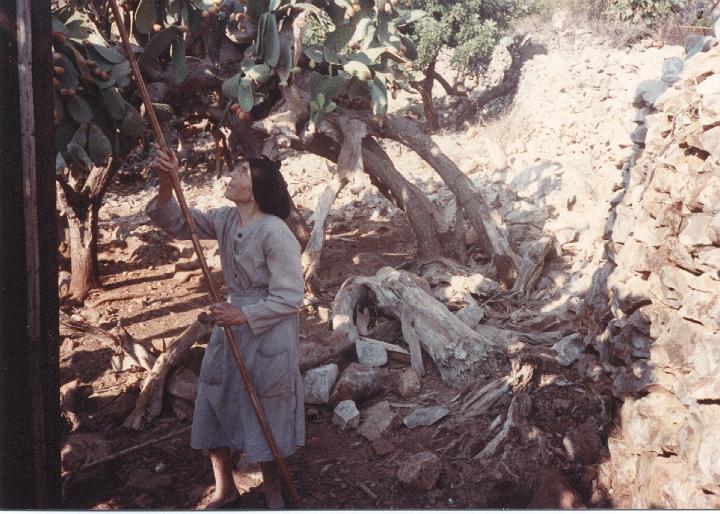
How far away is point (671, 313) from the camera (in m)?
2.53

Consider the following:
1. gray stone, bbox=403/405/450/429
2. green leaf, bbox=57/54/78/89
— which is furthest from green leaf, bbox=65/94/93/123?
gray stone, bbox=403/405/450/429

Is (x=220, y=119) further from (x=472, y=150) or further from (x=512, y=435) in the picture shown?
(x=472, y=150)

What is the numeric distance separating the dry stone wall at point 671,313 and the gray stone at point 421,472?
30.0 inches

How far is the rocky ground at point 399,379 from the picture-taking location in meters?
3.06

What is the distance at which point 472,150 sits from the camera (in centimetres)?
1165

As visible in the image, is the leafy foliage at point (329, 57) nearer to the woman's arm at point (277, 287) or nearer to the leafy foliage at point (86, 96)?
the leafy foliage at point (86, 96)

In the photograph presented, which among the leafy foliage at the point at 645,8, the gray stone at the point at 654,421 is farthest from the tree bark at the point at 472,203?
A: the leafy foliage at the point at 645,8

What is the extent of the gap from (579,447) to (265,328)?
1567 mm

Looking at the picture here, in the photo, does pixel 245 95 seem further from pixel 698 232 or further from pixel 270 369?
pixel 698 232

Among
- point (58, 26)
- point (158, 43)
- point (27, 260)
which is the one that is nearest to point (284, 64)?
point (158, 43)

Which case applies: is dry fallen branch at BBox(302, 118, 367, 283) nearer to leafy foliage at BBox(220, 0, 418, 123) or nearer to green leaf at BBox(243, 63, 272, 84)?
leafy foliage at BBox(220, 0, 418, 123)

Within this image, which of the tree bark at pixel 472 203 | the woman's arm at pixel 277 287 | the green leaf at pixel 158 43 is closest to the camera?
the woman's arm at pixel 277 287

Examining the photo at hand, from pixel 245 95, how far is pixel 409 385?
2.65m

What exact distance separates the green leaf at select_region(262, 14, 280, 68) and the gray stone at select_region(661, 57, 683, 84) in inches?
115
